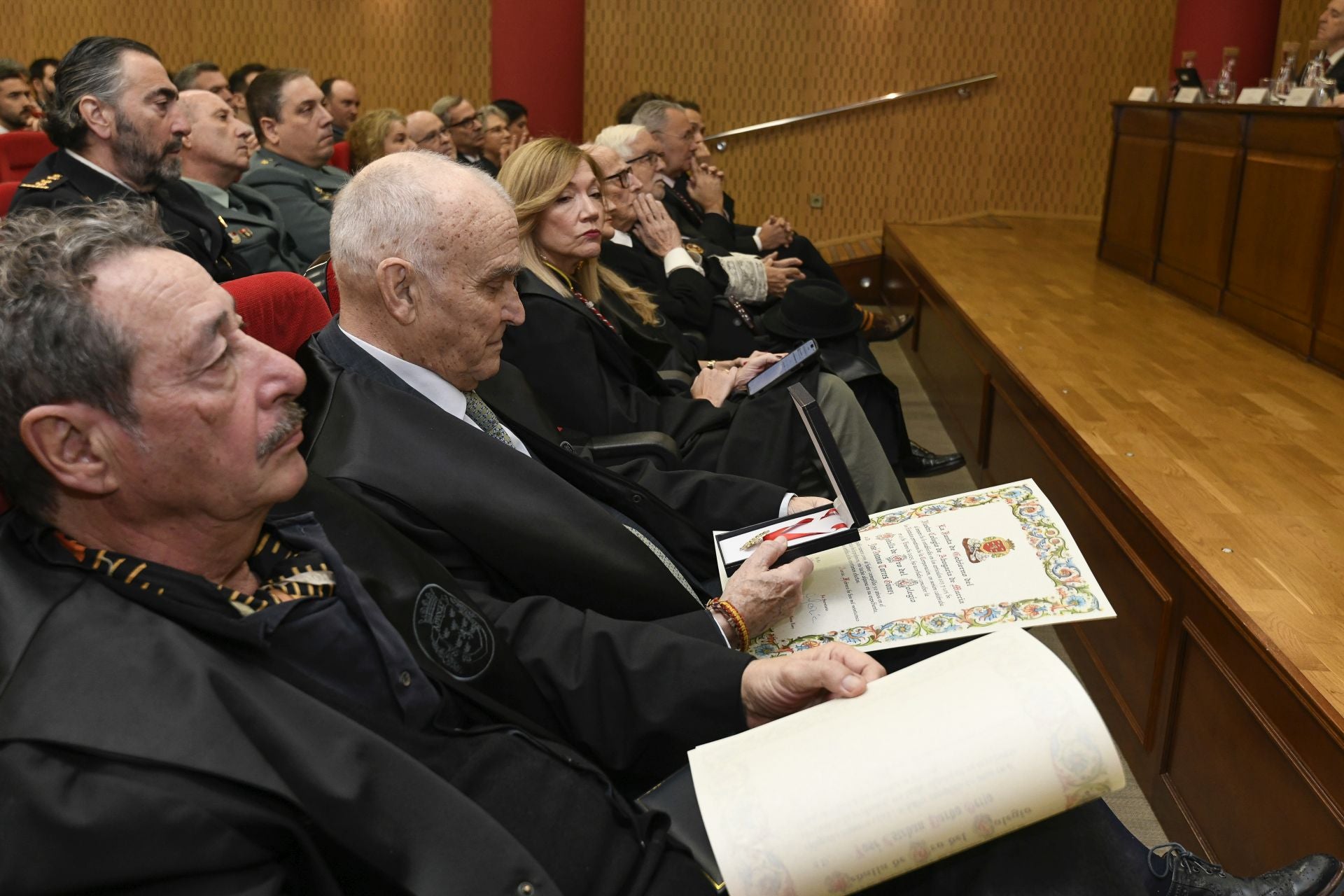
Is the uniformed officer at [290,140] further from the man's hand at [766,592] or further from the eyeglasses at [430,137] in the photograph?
the man's hand at [766,592]

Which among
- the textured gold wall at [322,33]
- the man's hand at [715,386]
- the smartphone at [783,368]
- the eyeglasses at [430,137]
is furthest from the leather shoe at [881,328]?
the textured gold wall at [322,33]

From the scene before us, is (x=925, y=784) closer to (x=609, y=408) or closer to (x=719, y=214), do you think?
(x=609, y=408)

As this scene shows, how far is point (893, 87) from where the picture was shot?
8.88 meters

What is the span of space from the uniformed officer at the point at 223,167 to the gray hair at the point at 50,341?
2853 millimetres

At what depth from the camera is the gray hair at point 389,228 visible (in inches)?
66.7

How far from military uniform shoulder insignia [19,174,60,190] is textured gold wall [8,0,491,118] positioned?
258 inches

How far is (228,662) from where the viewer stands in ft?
3.41

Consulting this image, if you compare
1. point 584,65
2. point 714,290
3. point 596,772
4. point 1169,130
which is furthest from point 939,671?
point 584,65

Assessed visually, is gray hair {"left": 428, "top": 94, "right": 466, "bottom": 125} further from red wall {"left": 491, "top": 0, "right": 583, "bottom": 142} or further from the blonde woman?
the blonde woman

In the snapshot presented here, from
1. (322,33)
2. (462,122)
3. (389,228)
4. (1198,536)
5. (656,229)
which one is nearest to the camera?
(389,228)

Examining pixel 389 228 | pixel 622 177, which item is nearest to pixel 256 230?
pixel 622 177

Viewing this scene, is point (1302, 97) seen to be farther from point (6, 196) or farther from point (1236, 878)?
point (6, 196)

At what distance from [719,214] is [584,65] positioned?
13.8ft

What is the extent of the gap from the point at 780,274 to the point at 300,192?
6.19 ft
